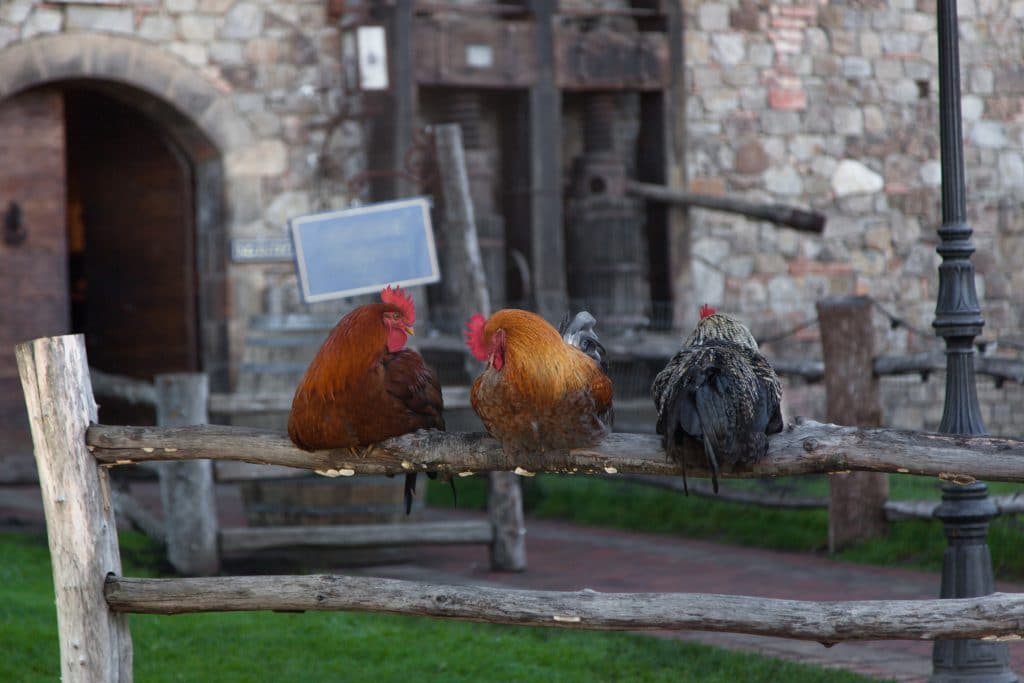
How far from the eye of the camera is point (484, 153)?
1149 cm

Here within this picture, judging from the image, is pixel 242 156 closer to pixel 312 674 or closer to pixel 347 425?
pixel 312 674

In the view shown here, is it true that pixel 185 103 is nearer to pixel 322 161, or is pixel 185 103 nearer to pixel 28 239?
pixel 322 161

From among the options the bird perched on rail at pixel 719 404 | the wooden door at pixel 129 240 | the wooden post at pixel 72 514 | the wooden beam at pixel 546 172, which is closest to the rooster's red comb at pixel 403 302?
the bird perched on rail at pixel 719 404

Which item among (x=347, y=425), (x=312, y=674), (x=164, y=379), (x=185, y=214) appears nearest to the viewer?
(x=347, y=425)

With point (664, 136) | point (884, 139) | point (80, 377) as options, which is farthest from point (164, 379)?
point (884, 139)

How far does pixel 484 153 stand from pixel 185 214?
97.7 inches

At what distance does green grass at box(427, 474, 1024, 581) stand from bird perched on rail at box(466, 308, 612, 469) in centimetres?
385

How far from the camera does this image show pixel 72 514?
13.8 feet

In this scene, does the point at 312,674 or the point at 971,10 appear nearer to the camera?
the point at 312,674

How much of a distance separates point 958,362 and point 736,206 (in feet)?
22.0

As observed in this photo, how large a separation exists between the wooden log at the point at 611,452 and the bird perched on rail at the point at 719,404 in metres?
0.05

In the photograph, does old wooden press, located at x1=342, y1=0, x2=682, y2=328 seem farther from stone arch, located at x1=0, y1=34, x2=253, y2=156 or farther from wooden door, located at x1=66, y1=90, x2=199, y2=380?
wooden door, located at x1=66, y1=90, x2=199, y2=380

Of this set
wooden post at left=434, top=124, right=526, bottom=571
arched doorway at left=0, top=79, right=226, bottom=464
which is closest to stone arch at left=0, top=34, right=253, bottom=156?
arched doorway at left=0, top=79, right=226, bottom=464

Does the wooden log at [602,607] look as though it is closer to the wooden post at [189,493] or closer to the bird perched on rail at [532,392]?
the bird perched on rail at [532,392]
